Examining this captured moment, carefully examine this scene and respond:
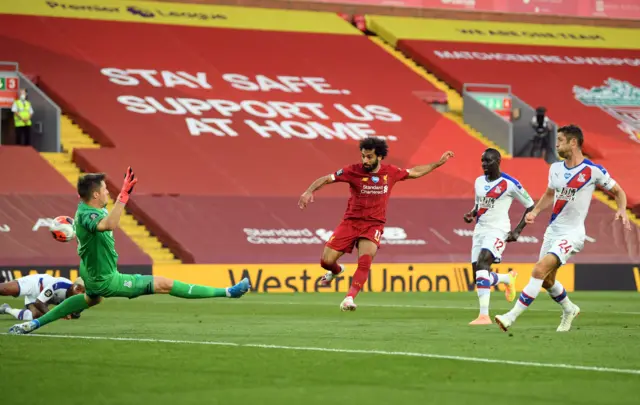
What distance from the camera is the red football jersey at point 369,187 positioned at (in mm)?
16250

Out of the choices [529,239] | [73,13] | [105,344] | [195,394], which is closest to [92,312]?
[105,344]

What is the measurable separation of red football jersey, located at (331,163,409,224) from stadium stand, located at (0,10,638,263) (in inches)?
462

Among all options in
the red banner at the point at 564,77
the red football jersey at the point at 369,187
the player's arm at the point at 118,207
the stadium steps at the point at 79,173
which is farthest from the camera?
the red banner at the point at 564,77

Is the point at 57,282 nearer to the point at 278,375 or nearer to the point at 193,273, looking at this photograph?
the point at 278,375

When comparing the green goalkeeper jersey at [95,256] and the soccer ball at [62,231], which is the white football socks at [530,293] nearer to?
the green goalkeeper jersey at [95,256]

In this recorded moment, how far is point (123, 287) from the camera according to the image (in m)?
12.6

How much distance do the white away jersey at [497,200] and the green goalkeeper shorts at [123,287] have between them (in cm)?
559

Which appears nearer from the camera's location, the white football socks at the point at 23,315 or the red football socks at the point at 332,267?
the white football socks at the point at 23,315

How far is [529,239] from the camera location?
31.0 metres

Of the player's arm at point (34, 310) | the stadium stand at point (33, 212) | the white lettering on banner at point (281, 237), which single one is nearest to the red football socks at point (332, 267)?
the player's arm at point (34, 310)

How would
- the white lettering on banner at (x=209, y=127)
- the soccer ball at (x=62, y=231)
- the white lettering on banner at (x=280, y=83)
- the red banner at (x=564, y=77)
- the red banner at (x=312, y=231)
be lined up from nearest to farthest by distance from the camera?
the soccer ball at (x=62, y=231), the red banner at (x=312, y=231), the white lettering on banner at (x=209, y=127), the white lettering on banner at (x=280, y=83), the red banner at (x=564, y=77)

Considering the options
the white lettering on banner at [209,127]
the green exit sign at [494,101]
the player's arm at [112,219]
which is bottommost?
the player's arm at [112,219]

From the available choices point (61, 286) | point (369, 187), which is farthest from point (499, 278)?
point (61, 286)

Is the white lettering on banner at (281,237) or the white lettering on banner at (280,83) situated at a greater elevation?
the white lettering on banner at (280,83)
